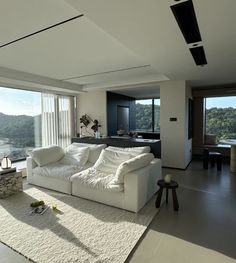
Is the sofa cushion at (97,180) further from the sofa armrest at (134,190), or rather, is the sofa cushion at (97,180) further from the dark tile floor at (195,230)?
the dark tile floor at (195,230)

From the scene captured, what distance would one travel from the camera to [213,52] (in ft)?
9.46

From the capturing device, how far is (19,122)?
497cm

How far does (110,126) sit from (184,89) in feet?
8.72

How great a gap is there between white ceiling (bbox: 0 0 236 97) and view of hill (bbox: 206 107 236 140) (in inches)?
88.8

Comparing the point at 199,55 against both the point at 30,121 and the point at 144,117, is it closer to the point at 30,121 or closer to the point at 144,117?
the point at 30,121

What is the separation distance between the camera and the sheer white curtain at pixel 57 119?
5.53m

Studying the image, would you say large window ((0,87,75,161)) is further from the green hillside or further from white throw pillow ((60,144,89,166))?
white throw pillow ((60,144,89,166))

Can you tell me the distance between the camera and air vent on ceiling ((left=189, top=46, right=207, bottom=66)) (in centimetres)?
275

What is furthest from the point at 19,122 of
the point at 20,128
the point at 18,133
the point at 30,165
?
the point at 30,165

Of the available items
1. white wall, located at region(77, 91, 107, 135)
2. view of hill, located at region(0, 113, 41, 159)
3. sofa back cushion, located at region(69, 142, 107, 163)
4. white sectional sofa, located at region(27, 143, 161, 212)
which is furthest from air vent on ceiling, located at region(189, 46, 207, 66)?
view of hill, located at region(0, 113, 41, 159)

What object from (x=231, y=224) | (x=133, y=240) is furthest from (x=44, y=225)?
(x=231, y=224)

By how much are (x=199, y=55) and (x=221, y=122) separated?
419 centimetres

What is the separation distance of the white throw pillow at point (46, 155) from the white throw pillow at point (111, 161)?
1.21 m

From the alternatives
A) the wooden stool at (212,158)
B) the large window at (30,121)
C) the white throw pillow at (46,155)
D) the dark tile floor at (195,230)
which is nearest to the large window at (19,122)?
the large window at (30,121)
